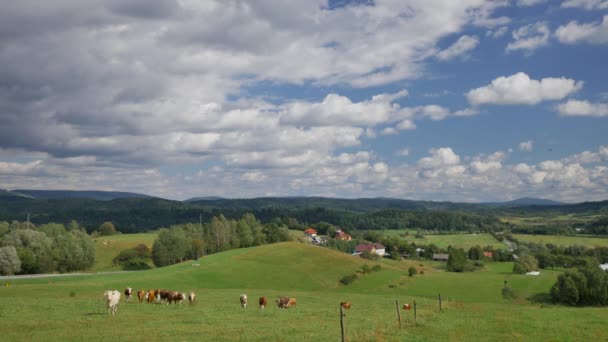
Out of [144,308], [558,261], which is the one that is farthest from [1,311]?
[558,261]

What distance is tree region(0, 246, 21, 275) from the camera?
285ft

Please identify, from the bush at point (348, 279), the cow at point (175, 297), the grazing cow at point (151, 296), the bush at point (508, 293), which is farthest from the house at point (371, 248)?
the cow at point (175, 297)

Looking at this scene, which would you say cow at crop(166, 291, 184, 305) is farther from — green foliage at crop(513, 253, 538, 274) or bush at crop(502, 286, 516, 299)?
green foliage at crop(513, 253, 538, 274)

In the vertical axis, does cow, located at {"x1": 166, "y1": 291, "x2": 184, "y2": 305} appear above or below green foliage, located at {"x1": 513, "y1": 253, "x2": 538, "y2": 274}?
above

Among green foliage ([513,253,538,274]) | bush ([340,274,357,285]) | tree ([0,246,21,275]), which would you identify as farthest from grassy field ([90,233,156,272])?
green foliage ([513,253,538,274])

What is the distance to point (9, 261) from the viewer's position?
87750 mm

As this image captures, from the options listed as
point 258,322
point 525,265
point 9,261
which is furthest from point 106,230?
point 258,322

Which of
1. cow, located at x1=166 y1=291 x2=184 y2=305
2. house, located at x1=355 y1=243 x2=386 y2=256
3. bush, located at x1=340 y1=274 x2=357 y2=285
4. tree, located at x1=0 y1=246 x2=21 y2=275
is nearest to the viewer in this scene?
cow, located at x1=166 y1=291 x2=184 y2=305

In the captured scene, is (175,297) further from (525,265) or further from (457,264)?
(525,265)

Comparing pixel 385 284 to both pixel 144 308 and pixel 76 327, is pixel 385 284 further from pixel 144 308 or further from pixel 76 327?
pixel 76 327

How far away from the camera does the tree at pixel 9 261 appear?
86.9 meters

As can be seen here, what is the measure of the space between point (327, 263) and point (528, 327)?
6834 cm

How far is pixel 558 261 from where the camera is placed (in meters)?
132

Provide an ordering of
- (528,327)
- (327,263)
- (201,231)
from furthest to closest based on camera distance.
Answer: (201,231)
(327,263)
(528,327)
